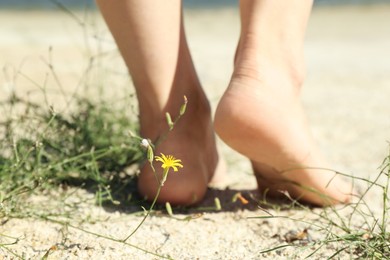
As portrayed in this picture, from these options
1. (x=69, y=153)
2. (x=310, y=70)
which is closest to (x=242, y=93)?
(x=69, y=153)

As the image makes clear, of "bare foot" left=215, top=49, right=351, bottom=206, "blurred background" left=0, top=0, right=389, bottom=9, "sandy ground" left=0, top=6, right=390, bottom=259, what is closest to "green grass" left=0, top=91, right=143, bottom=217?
"sandy ground" left=0, top=6, right=390, bottom=259

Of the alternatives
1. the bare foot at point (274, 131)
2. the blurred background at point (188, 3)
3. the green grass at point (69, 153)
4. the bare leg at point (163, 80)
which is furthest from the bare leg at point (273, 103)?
the blurred background at point (188, 3)

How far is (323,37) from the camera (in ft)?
21.0

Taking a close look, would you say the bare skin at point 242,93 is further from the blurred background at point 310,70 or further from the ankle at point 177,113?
the blurred background at point 310,70

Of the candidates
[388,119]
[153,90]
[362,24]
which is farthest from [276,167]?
[362,24]

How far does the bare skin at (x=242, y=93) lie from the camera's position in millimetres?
1118

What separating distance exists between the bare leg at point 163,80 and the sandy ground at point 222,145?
9cm

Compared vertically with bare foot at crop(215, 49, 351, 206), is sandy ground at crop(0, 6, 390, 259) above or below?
below

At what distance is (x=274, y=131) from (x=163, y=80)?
0.25 meters

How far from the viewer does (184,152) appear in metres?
1.26

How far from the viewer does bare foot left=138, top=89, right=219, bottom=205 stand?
1231mm

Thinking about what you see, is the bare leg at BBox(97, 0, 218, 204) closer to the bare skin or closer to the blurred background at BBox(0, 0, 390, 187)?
the bare skin

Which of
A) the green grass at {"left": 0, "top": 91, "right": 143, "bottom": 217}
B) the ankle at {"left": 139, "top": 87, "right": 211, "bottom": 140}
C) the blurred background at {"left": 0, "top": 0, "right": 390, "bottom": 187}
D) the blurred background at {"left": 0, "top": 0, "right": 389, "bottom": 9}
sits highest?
the ankle at {"left": 139, "top": 87, "right": 211, "bottom": 140}

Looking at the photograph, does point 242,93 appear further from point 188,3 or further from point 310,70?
point 188,3
